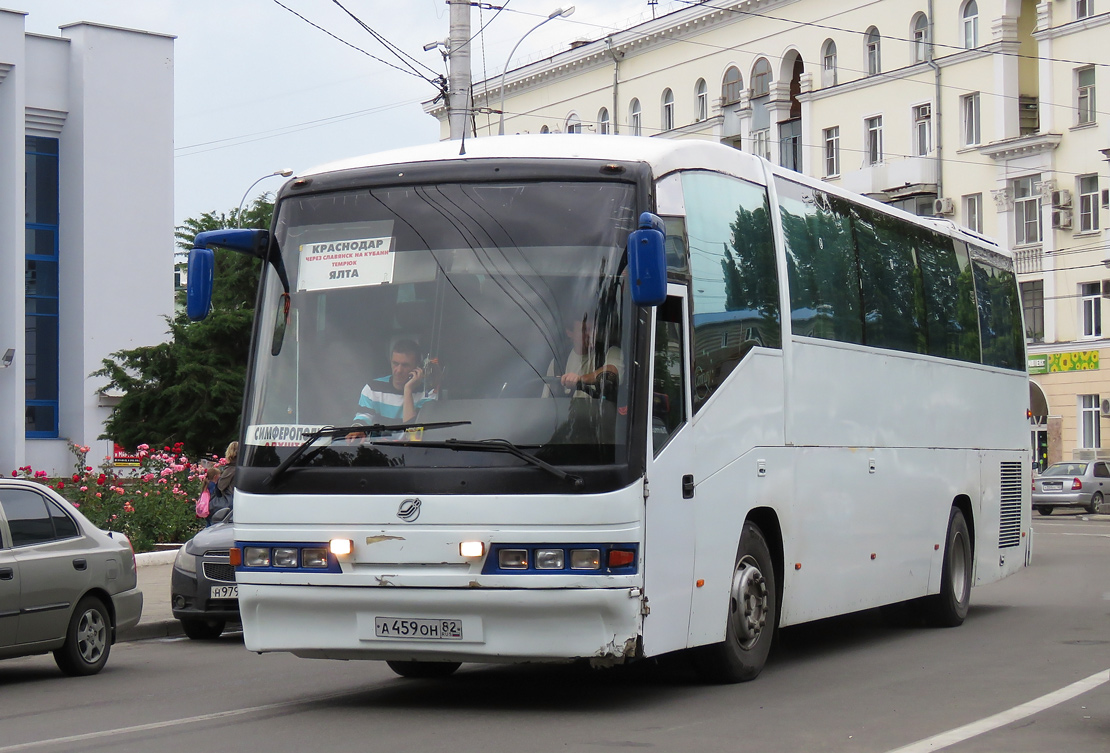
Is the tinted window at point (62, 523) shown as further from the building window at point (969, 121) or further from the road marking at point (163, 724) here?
the building window at point (969, 121)

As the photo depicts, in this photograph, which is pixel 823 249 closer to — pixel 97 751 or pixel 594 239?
pixel 594 239

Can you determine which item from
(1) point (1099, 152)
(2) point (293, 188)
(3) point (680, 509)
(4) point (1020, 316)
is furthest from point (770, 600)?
(1) point (1099, 152)

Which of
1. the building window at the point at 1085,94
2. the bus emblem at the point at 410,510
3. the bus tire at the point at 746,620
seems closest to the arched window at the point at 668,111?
the building window at the point at 1085,94

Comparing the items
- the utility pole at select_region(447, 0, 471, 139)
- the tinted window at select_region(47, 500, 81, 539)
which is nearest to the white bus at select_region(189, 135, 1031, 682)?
the tinted window at select_region(47, 500, 81, 539)

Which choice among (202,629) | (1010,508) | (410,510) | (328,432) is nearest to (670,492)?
(410,510)

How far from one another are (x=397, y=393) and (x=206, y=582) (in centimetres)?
612

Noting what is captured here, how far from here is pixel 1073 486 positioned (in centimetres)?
4447

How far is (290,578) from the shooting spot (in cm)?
905

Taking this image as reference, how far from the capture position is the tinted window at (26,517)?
453 inches

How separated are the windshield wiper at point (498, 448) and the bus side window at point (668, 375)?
0.65 m

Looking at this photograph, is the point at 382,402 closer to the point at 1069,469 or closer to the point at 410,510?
the point at 410,510

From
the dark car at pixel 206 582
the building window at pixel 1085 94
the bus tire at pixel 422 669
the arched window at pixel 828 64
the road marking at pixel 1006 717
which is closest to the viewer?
the road marking at pixel 1006 717

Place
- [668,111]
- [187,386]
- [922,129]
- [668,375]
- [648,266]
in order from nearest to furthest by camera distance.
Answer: [648,266] < [668,375] < [187,386] < [922,129] < [668,111]

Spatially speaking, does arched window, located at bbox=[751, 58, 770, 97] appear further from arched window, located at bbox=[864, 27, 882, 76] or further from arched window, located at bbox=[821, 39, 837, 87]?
arched window, located at bbox=[864, 27, 882, 76]
